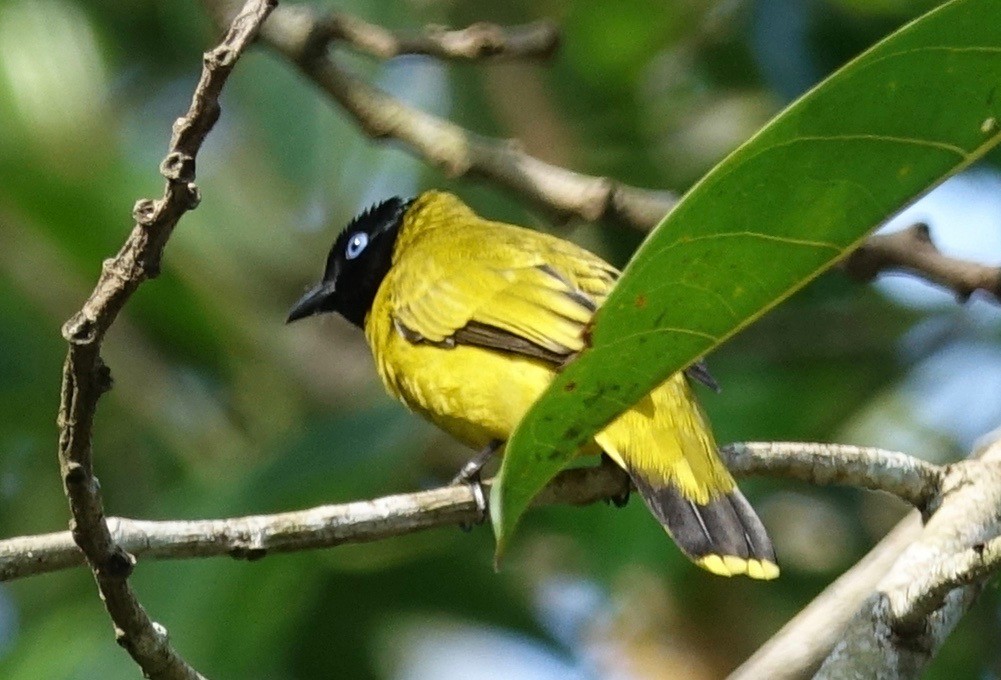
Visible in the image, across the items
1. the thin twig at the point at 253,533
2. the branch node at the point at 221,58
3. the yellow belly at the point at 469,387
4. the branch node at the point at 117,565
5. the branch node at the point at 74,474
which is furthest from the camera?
the yellow belly at the point at 469,387

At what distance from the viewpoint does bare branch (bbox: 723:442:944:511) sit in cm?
310

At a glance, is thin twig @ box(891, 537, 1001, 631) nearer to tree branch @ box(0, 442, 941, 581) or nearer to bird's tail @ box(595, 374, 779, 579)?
tree branch @ box(0, 442, 941, 581)

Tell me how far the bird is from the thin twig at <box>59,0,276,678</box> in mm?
1101

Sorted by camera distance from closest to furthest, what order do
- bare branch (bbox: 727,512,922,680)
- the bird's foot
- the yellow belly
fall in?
bare branch (bbox: 727,512,922,680)
the bird's foot
the yellow belly

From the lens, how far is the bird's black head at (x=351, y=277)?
5.59 metres

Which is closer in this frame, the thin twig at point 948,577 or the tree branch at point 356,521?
the thin twig at point 948,577

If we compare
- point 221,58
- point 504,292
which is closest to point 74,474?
point 221,58

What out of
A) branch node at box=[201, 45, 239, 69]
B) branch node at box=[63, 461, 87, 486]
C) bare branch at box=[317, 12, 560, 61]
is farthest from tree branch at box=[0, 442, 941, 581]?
bare branch at box=[317, 12, 560, 61]

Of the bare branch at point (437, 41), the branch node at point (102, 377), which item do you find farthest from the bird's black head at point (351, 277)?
the branch node at point (102, 377)

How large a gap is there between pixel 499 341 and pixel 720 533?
3.47 ft

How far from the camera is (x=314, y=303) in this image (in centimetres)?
563

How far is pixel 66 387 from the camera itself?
80.6 inches

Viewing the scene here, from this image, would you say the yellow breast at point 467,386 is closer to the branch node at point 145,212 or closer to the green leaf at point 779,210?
the green leaf at point 779,210

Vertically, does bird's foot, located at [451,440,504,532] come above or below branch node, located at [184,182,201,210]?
below
